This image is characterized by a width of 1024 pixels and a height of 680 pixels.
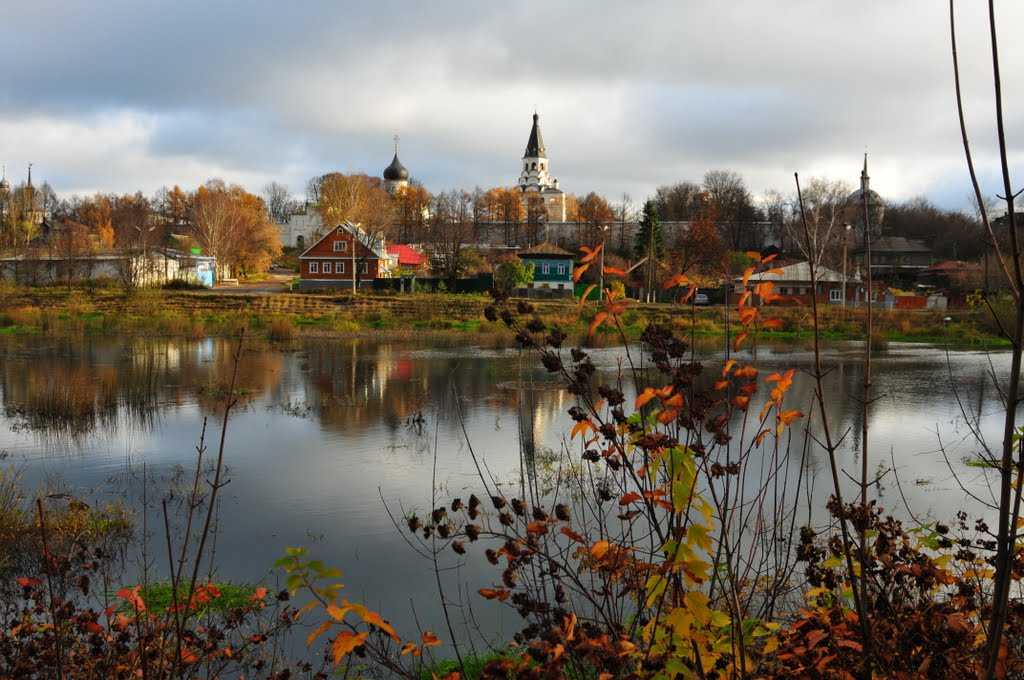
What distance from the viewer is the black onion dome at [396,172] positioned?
101 meters

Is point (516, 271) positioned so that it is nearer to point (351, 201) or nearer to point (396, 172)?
point (351, 201)

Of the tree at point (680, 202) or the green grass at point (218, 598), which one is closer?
the green grass at point (218, 598)

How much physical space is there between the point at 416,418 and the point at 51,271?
42279 mm

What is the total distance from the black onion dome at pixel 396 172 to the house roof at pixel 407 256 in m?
39.8

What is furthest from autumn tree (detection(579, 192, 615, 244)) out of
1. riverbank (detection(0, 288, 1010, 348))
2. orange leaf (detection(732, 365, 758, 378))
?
orange leaf (detection(732, 365, 758, 378))

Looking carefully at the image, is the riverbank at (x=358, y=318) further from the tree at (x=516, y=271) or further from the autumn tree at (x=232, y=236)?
the autumn tree at (x=232, y=236)

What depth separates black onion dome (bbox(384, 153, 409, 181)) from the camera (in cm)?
10069

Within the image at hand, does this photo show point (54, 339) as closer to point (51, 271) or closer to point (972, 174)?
point (51, 271)

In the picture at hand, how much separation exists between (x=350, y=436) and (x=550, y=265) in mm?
41357

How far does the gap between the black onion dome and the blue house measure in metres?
49.7

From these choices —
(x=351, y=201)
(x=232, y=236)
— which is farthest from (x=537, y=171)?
(x=232, y=236)

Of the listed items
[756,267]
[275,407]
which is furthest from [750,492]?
[275,407]

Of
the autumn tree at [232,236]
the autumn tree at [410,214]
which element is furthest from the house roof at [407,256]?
the autumn tree at [410,214]

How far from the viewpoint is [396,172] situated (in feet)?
330
